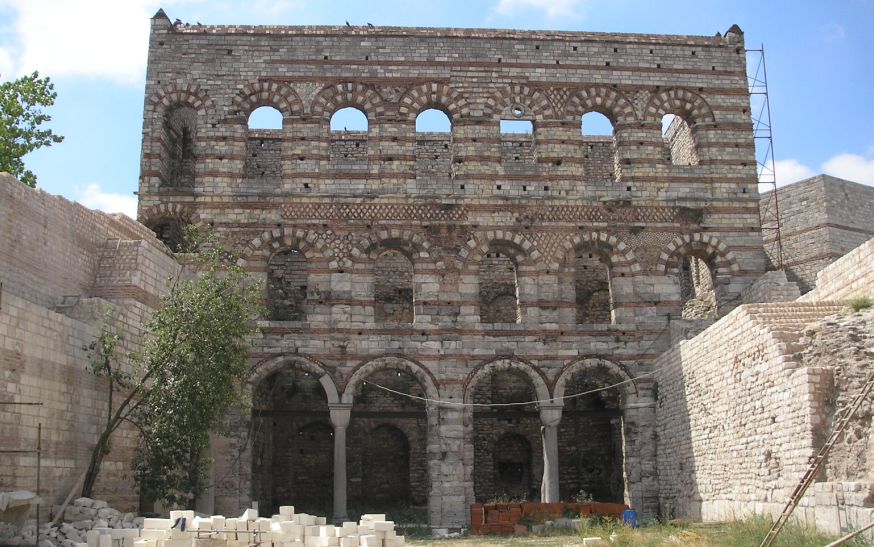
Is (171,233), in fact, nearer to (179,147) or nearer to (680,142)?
(179,147)

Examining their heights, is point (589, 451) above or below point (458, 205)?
below

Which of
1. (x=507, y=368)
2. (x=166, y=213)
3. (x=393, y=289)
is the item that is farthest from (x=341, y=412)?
(x=393, y=289)

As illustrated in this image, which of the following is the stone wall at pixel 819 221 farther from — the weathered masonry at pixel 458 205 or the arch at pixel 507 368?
the arch at pixel 507 368

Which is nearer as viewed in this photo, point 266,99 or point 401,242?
point 401,242

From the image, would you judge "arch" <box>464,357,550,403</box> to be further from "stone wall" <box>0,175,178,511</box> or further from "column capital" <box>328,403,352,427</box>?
"stone wall" <box>0,175,178,511</box>

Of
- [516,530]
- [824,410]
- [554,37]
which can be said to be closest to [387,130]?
[554,37]

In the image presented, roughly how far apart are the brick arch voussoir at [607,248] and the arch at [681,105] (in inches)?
132

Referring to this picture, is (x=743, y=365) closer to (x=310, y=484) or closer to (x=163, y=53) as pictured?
(x=310, y=484)

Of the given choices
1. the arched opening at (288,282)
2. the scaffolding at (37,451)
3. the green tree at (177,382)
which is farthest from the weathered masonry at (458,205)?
the scaffolding at (37,451)

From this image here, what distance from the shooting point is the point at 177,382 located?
1481cm

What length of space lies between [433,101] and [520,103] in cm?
205

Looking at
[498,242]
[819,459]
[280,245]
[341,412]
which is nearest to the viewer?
[819,459]

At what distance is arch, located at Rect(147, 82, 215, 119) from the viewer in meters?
20.9

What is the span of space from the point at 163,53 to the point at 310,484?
11472 millimetres
